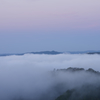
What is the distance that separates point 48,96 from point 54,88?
12.2 meters

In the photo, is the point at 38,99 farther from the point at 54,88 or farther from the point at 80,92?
the point at 80,92

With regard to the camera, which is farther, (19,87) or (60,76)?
(19,87)

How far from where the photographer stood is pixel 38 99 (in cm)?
12169

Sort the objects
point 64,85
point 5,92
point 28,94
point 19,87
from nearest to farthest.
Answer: point 64,85 → point 28,94 → point 5,92 → point 19,87

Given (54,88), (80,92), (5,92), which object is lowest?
(5,92)

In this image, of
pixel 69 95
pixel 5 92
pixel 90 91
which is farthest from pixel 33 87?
pixel 90 91

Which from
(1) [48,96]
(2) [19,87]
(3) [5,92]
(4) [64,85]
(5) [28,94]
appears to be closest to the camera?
(1) [48,96]


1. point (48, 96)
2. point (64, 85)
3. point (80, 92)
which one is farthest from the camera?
point (64, 85)

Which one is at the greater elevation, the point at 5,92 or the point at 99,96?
the point at 99,96

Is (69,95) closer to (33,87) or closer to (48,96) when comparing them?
(48,96)

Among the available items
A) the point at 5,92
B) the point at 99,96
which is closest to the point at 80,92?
the point at 99,96

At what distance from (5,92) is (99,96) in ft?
346

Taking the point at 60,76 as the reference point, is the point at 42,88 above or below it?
below

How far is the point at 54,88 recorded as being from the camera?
130 m
